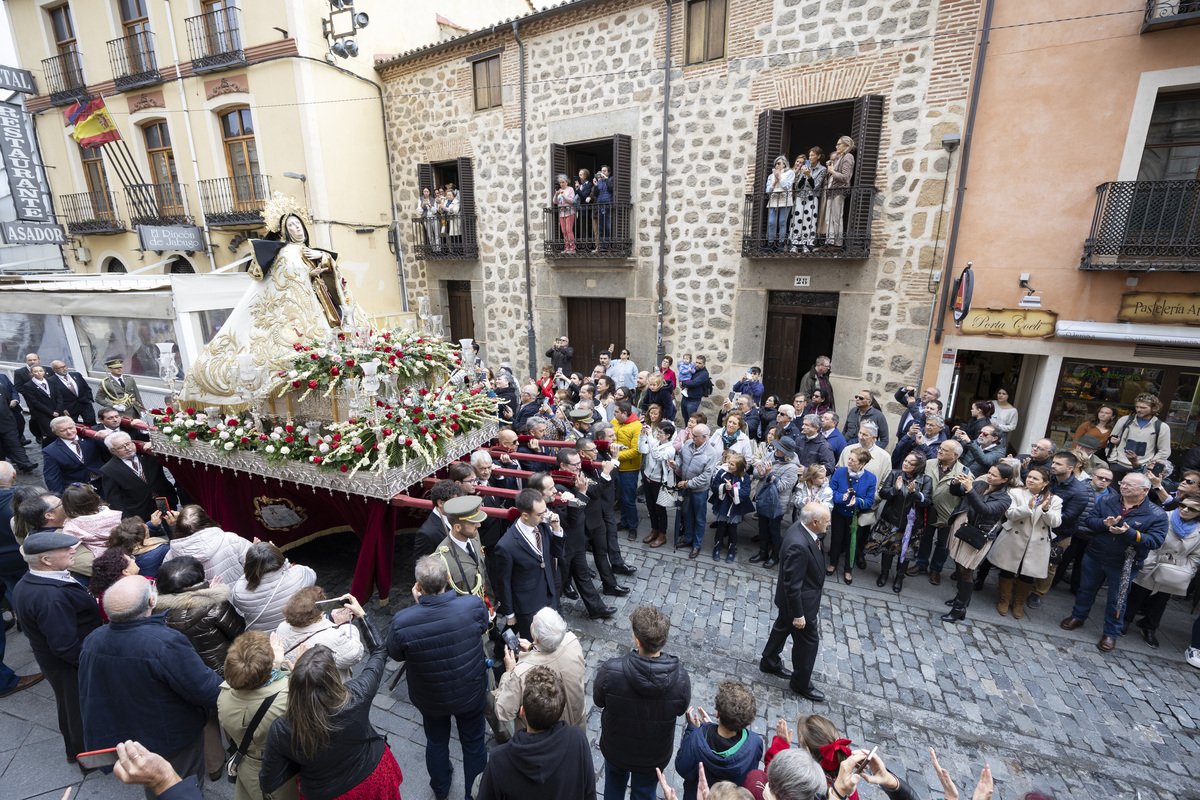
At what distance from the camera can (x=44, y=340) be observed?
10.9m

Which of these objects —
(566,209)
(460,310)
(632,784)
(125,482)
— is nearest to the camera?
(632,784)

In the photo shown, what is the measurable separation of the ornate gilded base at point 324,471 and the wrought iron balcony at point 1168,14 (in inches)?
386

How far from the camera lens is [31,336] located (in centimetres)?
1110

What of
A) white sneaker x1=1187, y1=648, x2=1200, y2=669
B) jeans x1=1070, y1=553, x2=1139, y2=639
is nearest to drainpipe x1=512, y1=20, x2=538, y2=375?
jeans x1=1070, y1=553, x2=1139, y2=639

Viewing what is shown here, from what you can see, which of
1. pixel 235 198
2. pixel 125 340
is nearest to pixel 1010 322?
pixel 125 340

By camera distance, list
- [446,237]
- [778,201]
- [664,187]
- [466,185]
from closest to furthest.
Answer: [778,201] → [664,187] → [466,185] → [446,237]

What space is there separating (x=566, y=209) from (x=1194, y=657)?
11.2 metres

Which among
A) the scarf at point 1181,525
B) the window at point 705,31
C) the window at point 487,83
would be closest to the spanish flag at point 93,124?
the window at point 487,83

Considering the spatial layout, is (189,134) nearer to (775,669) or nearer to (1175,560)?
(775,669)

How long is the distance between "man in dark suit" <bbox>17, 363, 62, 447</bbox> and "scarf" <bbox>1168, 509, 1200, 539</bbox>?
1452cm

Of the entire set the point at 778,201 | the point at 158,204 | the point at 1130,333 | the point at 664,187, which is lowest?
the point at 1130,333

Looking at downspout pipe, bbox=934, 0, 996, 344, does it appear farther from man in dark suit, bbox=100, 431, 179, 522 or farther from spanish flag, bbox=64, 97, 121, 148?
spanish flag, bbox=64, 97, 121, 148

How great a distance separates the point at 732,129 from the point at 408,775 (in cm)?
1042

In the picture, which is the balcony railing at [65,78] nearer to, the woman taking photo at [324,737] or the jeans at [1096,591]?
the woman taking photo at [324,737]
